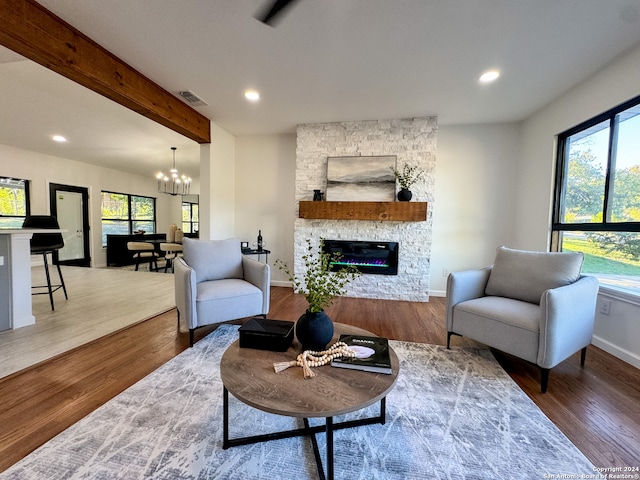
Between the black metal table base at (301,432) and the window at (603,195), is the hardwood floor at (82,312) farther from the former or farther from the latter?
the window at (603,195)

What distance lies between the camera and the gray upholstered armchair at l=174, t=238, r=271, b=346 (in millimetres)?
2238

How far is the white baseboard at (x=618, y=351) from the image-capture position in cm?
204

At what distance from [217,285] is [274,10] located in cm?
211

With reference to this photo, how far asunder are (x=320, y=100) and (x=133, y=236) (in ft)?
20.8

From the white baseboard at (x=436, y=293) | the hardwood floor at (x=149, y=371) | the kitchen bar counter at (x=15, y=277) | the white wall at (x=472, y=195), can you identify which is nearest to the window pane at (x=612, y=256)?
the hardwood floor at (x=149, y=371)

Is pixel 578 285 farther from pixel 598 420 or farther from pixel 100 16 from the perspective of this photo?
pixel 100 16

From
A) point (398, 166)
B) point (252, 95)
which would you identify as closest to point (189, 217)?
point (252, 95)

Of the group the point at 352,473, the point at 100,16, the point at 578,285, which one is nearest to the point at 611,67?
the point at 578,285

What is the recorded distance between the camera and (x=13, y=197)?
17.0 feet

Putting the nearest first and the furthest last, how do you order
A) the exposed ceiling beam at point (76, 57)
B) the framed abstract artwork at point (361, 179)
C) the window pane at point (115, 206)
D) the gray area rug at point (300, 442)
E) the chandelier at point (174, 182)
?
the gray area rug at point (300, 442) < the exposed ceiling beam at point (76, 57) < the framed abstract artwork at point (361, 179) < the chandelier at point (174, 182) < the window pane at point (115, 206)

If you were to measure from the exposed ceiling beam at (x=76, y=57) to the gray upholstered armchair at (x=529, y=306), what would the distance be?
340 centimetres

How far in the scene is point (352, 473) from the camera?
44.3 inches

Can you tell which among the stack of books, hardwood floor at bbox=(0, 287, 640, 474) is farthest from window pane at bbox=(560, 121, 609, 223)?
the stack of books

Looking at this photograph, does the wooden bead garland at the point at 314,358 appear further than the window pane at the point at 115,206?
No
